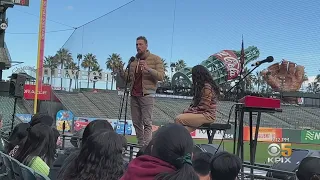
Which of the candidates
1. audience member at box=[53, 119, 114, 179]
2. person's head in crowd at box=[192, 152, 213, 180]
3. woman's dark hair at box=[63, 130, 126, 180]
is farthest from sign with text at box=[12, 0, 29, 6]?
woman's dark hair at box=[63, 130, 126, 180]

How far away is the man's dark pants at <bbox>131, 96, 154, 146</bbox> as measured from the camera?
5422mm

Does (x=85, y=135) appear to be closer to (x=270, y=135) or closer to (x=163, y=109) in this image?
(x=163, y=109)

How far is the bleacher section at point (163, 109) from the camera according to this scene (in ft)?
35.3

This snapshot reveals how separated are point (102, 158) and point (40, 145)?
58.0 inches

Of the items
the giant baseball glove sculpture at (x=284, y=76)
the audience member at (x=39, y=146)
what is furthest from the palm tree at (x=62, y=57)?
the audience member at (x=39, y=146)

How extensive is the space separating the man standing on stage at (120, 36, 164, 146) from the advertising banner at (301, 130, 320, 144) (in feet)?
65.3

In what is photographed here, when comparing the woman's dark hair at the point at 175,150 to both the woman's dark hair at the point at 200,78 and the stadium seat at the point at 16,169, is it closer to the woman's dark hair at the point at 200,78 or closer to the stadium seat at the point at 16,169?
the stadium seat at the point at 16,169

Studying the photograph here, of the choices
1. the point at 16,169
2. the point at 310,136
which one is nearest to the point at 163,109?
the point at 16,169

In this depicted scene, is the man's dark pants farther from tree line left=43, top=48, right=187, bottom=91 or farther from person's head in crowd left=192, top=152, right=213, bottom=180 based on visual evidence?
tree line left=43, top=48, right=187, bottom=91

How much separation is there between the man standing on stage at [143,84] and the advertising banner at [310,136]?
65.3 feet

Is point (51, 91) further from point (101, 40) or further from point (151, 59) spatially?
point (151, 59)

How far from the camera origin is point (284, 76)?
1248 cm

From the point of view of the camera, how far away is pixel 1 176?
4.31m

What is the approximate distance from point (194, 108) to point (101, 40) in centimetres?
513
